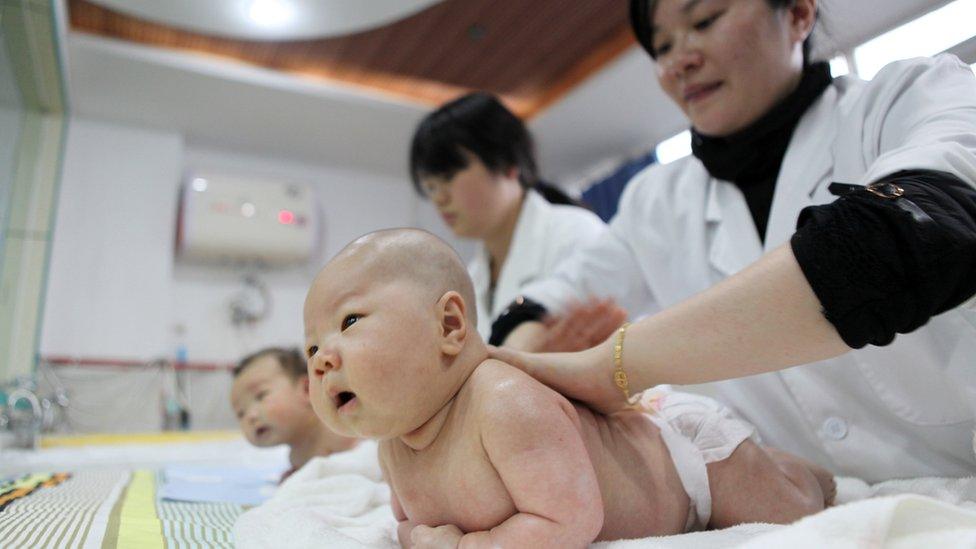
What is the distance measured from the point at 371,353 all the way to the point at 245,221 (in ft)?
11.5

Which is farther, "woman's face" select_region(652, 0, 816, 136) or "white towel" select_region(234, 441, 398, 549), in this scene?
"woman's face" select_region(652, 0, 816, 136)

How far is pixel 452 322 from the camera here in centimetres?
74

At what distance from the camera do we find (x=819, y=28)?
1214mm

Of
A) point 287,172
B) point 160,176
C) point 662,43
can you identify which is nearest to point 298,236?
point 287,172

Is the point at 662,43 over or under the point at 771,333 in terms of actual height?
over

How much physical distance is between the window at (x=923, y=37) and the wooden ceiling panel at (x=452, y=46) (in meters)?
1.65

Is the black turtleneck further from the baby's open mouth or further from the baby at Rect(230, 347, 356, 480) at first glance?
the baby at Rect(230, 347, 356, 480)

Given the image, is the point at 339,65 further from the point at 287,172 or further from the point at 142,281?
the point at 142,281

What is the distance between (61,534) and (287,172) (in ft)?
12.7

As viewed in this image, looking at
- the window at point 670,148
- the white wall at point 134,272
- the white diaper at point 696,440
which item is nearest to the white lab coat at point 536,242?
the white diaper at point 696,440

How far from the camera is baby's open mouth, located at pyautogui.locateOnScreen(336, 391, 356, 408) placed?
0.69 metres

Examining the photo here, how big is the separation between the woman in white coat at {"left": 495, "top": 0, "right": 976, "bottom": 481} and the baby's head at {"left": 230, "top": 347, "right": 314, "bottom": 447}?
2.71 feet

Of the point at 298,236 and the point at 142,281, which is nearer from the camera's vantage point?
the point at 142,281

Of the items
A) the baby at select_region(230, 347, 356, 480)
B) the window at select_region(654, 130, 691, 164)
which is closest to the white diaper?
the baby at select_region(230, 347, 356, 480)
